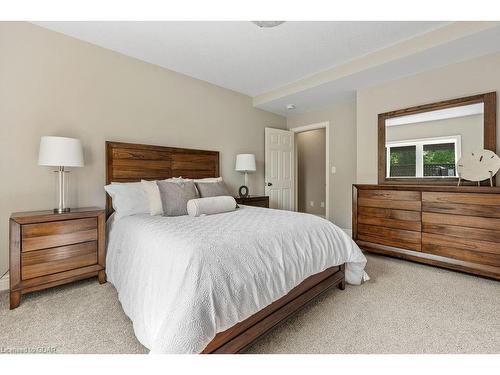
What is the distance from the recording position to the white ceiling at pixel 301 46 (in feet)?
7.49

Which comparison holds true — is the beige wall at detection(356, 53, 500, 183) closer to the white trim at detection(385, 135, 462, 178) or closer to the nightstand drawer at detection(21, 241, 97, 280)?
the white trim at detection(385, 135, 462, 178)

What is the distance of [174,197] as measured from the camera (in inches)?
94.0

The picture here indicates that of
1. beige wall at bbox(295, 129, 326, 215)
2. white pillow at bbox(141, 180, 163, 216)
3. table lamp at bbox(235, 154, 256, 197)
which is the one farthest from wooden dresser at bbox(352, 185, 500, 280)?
beige wall at bbox(295, 129, 326, 215)

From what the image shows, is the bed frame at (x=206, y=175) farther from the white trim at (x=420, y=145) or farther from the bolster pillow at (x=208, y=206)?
the white trim at (x=420, y=145)

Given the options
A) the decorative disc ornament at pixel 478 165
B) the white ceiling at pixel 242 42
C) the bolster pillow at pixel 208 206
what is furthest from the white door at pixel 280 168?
the decorative disc ornament at pixel 478 165

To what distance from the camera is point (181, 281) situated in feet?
3.66

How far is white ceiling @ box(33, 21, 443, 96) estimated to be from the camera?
2305mm

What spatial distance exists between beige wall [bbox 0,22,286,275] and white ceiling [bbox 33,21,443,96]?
0.70 ft

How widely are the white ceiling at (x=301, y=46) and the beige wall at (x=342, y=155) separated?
27.0 inches

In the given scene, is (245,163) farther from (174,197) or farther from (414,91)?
(414,91)

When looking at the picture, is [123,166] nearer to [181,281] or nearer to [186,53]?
[186,53]

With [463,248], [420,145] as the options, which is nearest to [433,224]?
[463,248]

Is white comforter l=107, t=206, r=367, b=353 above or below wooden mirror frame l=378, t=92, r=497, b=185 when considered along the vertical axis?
below

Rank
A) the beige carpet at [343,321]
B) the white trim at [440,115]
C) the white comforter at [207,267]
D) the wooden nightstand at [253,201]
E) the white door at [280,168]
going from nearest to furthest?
the white comforter at [207,267], the beige carpet at [343,321], the white trim at [440,115], the wooden nightstand at [253,201], the white door at [280,168]
